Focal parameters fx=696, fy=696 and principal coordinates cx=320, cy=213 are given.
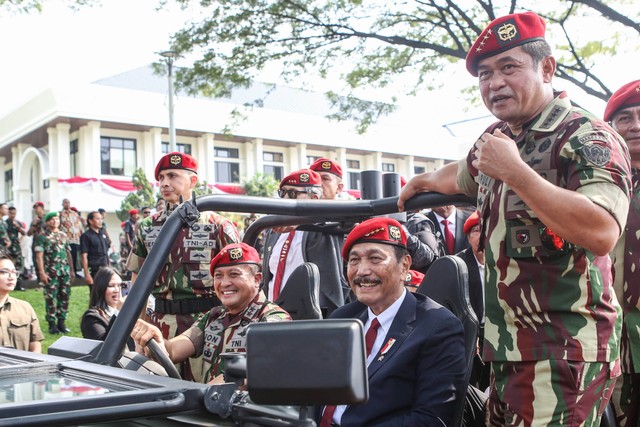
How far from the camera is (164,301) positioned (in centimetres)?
460

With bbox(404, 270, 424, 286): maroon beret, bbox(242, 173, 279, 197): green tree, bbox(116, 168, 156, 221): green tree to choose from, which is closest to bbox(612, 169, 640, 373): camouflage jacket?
bbox(404, 270, 424, 286): maroon beret

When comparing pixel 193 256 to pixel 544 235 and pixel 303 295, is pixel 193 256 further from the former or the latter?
pixel 544 235

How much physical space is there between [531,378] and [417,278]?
225 centimetres

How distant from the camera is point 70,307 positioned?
1178cm

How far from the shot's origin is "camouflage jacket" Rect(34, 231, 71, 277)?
1021 cm

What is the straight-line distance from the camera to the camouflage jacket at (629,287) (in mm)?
2521

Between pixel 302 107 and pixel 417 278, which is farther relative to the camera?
pixel 302 107

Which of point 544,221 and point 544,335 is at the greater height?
point 544,221

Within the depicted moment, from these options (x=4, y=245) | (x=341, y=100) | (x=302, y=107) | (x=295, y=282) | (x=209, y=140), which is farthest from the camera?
(x=302, y=107)

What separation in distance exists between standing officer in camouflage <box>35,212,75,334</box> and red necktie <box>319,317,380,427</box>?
25.3 ft

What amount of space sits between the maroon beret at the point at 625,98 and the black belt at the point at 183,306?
2.84m

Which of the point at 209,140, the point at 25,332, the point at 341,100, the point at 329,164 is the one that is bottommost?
the point at 25,332

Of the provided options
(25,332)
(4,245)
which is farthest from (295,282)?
(4,245)

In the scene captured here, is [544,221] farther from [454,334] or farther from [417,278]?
[417,278]
